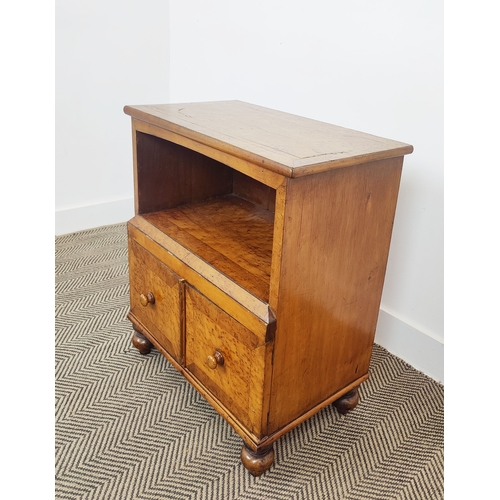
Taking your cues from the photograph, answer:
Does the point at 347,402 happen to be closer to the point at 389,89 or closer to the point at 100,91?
the point at 389,89

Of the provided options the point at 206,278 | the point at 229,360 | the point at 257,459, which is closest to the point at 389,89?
the point at 206,278

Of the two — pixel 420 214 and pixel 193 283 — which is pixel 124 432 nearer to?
pixel 193 283

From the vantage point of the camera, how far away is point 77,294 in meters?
1.71

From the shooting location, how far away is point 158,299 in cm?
124

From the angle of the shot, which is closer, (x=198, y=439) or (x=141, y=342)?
(x=198, y=439)

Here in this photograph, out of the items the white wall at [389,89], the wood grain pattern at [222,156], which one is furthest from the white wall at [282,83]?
the wood grain pattern at [222,156]

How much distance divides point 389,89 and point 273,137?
0.48 meters

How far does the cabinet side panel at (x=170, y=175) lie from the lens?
4.04 feet

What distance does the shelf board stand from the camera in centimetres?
103

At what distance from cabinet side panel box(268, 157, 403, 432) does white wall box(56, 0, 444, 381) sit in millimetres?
297

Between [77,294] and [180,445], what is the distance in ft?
2.62

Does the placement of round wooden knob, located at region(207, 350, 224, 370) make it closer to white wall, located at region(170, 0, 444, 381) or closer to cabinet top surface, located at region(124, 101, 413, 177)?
cabinet top surface, located at region(124, 101, 413, 177)

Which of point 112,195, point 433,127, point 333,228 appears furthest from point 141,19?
point 333,228

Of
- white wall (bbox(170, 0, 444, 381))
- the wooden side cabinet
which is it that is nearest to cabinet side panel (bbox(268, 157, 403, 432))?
the wooden side cabinet
